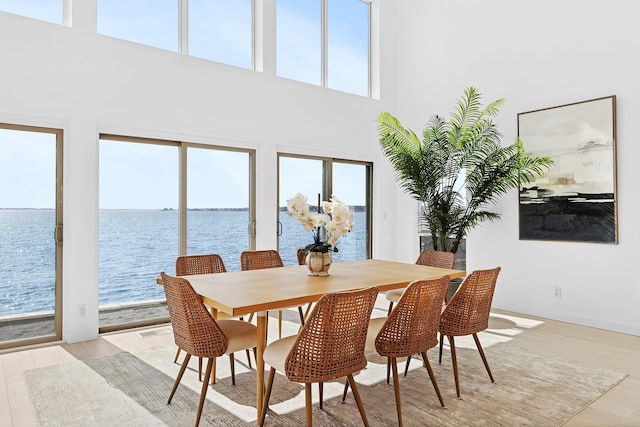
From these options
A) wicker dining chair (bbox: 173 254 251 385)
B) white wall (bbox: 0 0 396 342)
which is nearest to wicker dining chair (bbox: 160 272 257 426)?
wicker dining chair (bbox: 173 254 251 385)

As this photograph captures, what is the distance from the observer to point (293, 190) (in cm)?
554

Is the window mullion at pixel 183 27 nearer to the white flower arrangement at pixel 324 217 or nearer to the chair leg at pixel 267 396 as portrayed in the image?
the white flower arrangement at pixel 324 217

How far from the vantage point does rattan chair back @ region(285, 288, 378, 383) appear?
1.94m

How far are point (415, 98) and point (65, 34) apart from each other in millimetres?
4419

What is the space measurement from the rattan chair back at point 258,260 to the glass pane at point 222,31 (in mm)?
2436

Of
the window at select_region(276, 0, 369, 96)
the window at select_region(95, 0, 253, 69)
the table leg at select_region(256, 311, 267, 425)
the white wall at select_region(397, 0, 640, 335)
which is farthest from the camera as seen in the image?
the window at select_region(276, 0, 369, 96)

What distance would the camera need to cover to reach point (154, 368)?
3205 millimetres

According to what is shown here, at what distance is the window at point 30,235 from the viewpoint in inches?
146

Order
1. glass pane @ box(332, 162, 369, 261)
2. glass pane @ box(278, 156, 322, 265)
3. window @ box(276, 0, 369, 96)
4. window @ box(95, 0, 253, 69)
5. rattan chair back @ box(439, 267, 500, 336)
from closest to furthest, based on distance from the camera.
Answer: rattan chair back @ box(439, 267, 500, 336), window @ box(95, 0, 253, 69), glass pane @ box(278, 156, 322, 265), window @ box(276, 0, 369, 96), glass pane @ box(332, 162, 369, 261)

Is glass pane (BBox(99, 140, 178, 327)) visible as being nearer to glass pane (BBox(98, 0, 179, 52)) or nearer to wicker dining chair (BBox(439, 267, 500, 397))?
glass pane (BBox(98, 0, 179, 52))

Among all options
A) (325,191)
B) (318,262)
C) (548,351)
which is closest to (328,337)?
(318,262)

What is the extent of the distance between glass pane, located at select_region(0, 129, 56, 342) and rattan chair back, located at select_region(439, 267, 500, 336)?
11.4 feet

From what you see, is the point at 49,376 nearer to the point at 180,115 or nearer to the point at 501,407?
the point at 180,115

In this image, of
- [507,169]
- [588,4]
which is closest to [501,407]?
[507,169]
